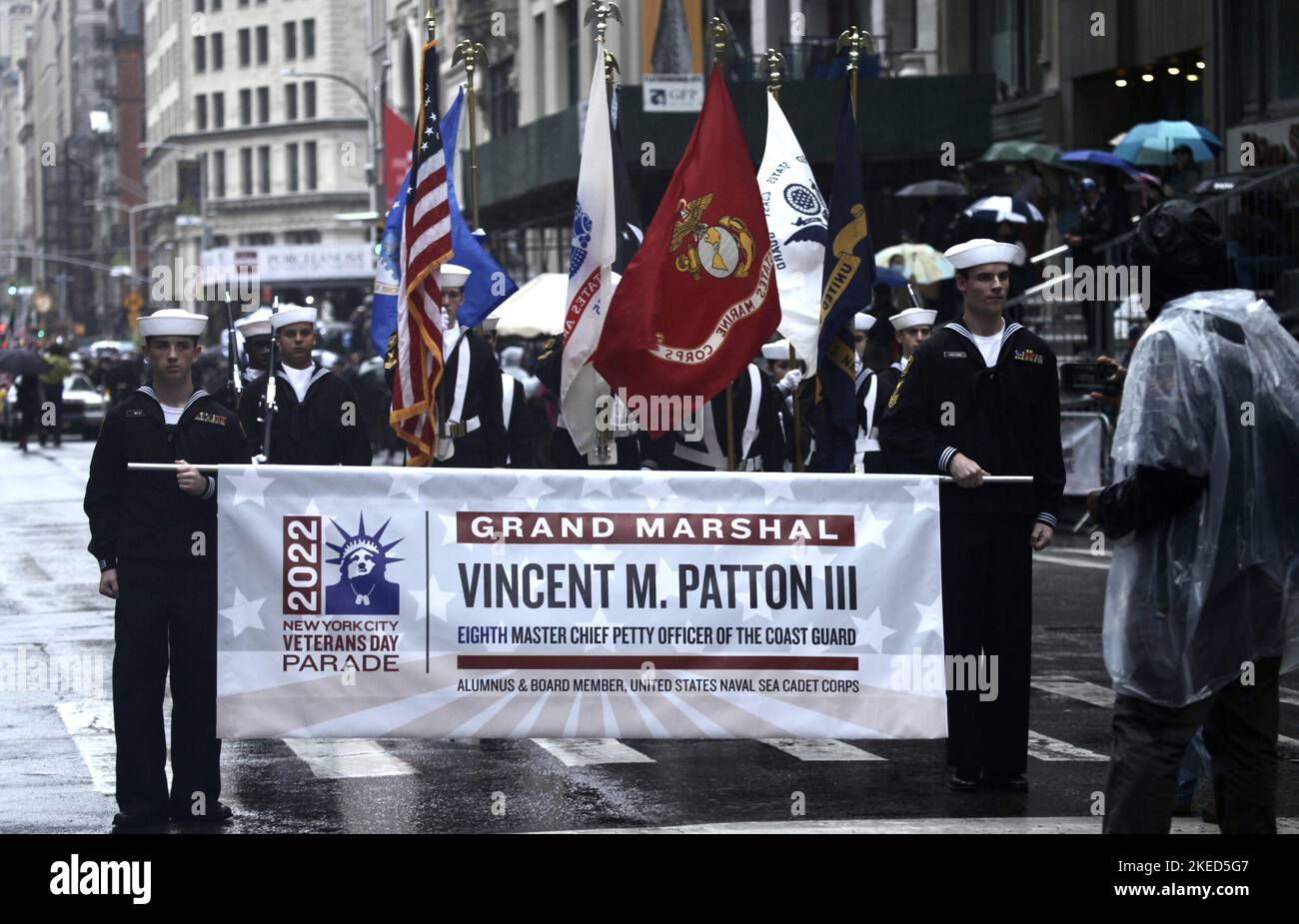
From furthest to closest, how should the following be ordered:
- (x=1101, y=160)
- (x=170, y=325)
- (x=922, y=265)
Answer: (x=922, y=265) < (x=1101, y=160) < (x=170, y=325)

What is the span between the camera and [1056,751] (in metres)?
9.27

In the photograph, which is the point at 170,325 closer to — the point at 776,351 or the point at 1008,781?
the point at 1008,781

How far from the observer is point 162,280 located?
17.1 meters

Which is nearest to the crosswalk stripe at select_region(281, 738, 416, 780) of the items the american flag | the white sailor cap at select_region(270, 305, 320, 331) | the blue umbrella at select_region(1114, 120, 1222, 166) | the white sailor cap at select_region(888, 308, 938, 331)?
the american flag

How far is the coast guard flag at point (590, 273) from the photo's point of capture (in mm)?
10422

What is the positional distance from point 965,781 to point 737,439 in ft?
14.8

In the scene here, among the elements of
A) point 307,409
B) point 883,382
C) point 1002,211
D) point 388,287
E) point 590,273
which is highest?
point 1002,211

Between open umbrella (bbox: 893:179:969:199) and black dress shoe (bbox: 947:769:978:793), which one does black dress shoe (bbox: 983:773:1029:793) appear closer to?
black dress shoe (bbox: 947:769:978:793)

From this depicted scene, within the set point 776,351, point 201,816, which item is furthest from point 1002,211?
point 201,816

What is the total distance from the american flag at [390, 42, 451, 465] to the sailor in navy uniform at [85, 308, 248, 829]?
2.52 metres

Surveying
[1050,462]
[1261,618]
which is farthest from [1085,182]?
[1261,618]

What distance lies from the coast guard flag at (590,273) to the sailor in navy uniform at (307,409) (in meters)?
1.09
